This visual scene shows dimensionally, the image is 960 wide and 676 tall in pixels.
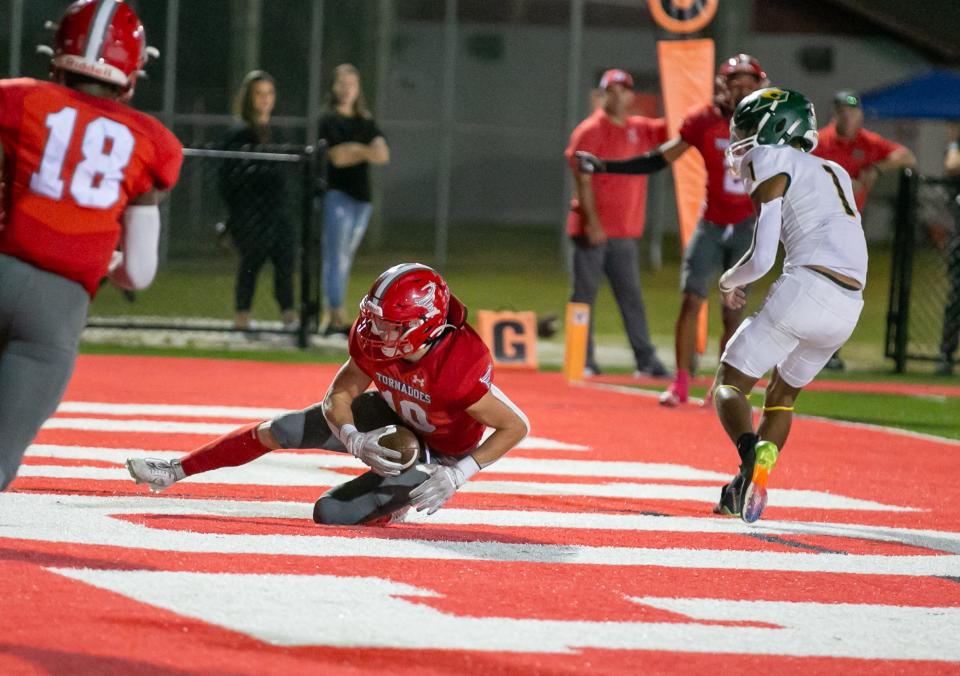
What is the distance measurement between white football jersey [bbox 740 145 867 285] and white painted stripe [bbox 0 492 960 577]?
1403 mm

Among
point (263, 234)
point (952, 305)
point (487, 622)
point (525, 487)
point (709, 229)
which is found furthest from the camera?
point (952, 305)

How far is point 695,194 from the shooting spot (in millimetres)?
15148

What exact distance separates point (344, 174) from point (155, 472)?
891cm

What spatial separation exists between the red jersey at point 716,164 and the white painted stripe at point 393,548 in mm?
5678

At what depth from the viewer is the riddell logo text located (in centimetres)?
701

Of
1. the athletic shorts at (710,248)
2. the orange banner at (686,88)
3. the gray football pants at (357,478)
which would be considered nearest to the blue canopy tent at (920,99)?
the orange banner at (686,88)

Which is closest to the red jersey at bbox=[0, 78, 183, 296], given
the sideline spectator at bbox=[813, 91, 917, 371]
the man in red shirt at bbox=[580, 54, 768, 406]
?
the man in red shirt at bbox=[580, 54, 768, 406]

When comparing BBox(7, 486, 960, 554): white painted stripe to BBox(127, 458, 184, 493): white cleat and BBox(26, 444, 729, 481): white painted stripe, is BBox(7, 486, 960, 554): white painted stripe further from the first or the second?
BBox(26, 444, 729, 481): white painted stripe

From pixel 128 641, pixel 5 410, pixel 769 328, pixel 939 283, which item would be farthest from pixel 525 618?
pixel 939 283

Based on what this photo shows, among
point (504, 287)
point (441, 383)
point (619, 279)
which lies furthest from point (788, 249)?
point (504, 287)

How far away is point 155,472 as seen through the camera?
7469 millimetres

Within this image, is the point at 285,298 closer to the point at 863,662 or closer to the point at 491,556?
the point at 491,556

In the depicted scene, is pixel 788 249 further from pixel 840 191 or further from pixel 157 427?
pixel 157 427

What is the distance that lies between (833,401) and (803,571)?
7.54 meters
